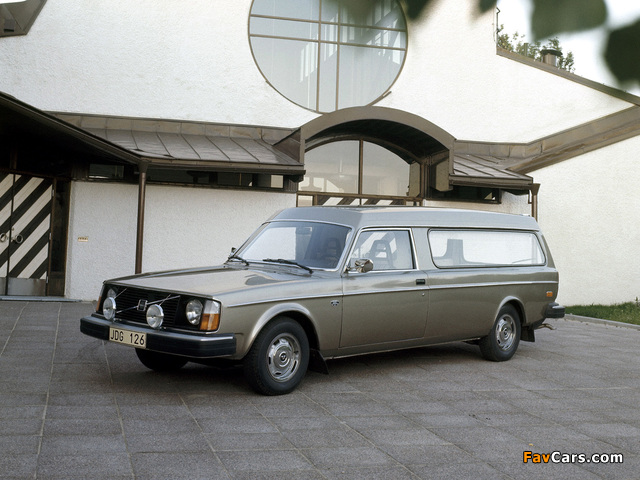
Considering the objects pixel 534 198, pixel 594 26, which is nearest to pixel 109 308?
pixel 594 26

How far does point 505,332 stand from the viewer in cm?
848

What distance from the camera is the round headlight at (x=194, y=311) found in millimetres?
5922

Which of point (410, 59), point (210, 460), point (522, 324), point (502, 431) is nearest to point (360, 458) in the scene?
point (210, 460)

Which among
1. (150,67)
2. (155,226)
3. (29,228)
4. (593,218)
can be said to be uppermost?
(150,67)

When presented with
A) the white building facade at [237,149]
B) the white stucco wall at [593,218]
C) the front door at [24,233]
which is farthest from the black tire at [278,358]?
the white stucco wall at [593,218]

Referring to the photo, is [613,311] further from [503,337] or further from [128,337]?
[128,337]

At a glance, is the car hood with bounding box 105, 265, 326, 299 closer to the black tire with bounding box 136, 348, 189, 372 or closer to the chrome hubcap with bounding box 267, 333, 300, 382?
the chrome hubcap with bounding box 267, 333, 300, 382

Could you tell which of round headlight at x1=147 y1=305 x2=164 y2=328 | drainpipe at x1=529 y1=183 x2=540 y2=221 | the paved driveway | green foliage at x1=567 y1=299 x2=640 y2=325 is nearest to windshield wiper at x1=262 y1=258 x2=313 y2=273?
the paved driveway

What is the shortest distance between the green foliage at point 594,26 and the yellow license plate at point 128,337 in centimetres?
536

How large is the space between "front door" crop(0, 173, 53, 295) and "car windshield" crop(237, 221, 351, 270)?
7512 millimetres

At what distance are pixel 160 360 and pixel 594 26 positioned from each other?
6429mm

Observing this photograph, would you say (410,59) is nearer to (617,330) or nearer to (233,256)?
(233,256)

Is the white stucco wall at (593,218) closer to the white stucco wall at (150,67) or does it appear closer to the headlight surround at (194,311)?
the white stucco wall at (150,67)

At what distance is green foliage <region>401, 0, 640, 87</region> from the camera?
3.53 ft
